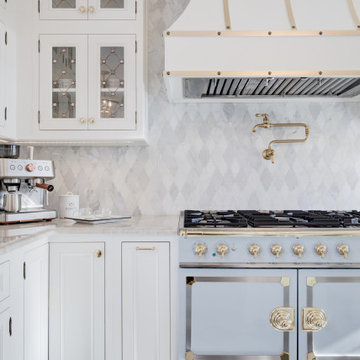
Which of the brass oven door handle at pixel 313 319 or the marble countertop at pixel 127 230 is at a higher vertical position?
the marble countertop at pixel 127 230

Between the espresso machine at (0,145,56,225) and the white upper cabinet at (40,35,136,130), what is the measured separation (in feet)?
0.83

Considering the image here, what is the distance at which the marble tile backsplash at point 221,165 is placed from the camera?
2457mm

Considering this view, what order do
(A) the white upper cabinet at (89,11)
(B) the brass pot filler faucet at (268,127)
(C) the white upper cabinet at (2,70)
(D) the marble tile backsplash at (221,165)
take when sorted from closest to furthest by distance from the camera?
(C) the white upper cabinet at (2,70)
(A) the white upper cabinet at (89,11)
(B) the brass pot filler faucet at (268,127)
(D) the marble tile backsplash at (221,165)

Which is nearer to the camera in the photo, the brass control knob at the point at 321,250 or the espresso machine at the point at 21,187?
the brass control knob at the point at 321,250

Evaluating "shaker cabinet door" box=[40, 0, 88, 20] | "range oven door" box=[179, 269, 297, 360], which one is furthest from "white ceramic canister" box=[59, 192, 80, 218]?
Answer: "shaker cabinet door" box=[40, 0, 88, 20]

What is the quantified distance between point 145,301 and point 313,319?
83 cm

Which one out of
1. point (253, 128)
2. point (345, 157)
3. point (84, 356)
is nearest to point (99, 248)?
Answer: point (84, 356)

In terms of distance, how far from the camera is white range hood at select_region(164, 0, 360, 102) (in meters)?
1.82

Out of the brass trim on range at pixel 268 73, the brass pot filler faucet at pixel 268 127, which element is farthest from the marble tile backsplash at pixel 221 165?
the brass trim on range at pixel 268 73

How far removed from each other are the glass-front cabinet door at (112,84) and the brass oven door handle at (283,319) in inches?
50.5

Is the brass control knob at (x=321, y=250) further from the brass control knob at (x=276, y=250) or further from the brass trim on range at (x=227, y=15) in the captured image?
the brass trim on range at (x=227, y=15)

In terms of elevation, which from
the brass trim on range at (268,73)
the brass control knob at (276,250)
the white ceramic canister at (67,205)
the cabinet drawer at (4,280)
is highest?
the brass trim on range at (268,73)

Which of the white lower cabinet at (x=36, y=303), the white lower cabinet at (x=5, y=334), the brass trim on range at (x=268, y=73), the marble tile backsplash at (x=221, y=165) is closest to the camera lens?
the white lower cabinet at (x=5, y=334)

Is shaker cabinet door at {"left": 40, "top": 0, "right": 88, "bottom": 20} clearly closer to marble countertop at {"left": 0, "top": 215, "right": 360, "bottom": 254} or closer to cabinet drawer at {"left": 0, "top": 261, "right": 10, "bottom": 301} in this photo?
marble countertop at {"left": 0, "top": 215, "right": 360, "bottom": 254}
